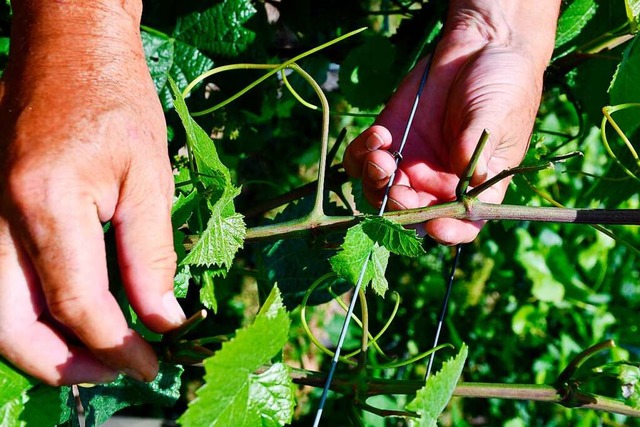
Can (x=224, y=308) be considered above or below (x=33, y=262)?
below

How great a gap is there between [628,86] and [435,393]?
0.83 meters

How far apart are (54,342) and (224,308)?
197 cm

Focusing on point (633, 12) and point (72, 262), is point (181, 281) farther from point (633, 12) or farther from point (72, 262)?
point (633, 12)


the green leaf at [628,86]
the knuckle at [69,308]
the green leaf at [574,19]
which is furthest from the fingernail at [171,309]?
the green leaf at [574,19]

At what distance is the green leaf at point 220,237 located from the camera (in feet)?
2.97

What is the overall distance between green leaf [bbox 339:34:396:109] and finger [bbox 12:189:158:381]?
3.37 ft

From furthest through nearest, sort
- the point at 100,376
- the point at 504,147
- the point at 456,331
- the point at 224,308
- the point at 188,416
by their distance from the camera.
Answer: the point at 456,331 → the point at 224,308 → the point at 504,147 → the point at 100,376 → the point at 188,416

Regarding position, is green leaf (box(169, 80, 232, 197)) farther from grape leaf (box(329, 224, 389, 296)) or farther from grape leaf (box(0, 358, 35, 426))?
grape leaf (box(0, 358, 35, 426))

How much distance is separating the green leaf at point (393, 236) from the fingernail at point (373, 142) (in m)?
0.32

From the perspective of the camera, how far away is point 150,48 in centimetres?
136

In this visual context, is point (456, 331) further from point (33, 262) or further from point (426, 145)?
point (33, 262)

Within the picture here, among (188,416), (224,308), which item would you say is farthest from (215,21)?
(224,308)

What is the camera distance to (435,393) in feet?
2.59

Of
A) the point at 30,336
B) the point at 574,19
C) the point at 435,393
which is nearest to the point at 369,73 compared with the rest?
the point at 574,19
